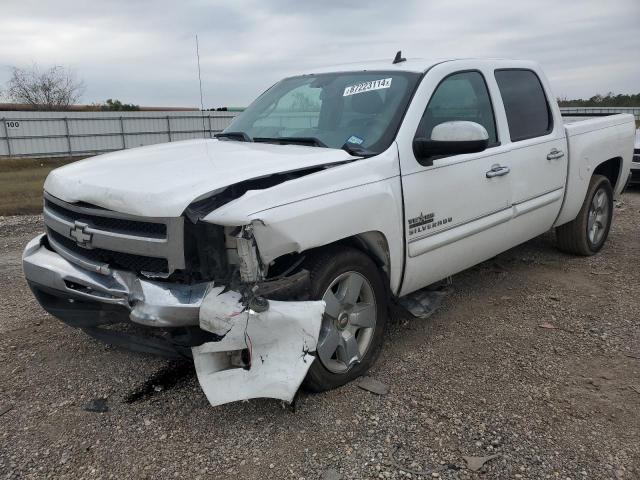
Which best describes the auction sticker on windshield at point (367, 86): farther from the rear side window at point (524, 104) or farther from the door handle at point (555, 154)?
the door handle at point (555, 154)

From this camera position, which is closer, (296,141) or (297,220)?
(297,220)

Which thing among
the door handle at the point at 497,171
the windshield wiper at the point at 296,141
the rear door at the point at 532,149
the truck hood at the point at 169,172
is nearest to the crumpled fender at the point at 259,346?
the truck hood at the point at 169,172

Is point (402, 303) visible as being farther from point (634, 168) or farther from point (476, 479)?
point (634, 168)

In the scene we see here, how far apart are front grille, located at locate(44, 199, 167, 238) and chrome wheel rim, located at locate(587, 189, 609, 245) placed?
4595 mm

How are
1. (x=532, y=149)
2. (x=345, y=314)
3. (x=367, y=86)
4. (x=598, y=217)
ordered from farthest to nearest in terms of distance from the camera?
(x=598, y=217) → (x=532, y=149) → (x=367, y=86) → (x=345, y=314)

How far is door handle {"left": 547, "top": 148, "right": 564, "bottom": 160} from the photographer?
4734 mm

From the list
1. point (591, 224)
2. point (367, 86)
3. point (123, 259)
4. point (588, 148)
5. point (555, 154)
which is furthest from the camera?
point (591, 224)

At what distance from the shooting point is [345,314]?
3.19 metres

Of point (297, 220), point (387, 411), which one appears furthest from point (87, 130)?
point (387, 411)

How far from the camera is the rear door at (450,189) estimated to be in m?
3.51

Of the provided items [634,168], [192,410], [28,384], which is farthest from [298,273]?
[634,168]

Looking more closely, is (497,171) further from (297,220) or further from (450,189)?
(297,220)

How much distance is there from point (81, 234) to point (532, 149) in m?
3.42

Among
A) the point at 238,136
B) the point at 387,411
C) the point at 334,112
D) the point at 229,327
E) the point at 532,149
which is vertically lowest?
the point at 387,411
